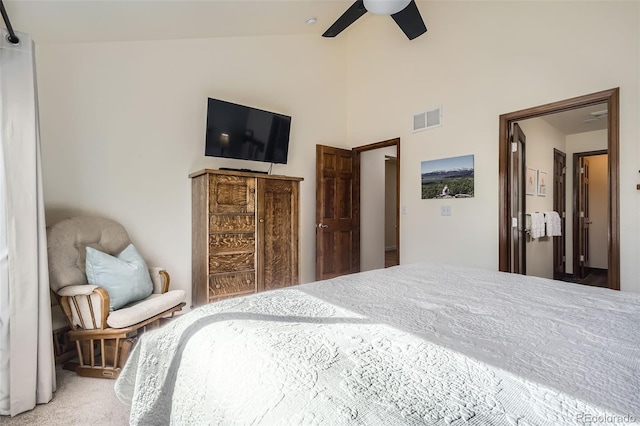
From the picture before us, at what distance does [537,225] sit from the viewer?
13.3ft

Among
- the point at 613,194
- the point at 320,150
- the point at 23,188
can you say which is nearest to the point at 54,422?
the point at 23,188

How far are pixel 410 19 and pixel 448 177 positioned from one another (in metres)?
1.69

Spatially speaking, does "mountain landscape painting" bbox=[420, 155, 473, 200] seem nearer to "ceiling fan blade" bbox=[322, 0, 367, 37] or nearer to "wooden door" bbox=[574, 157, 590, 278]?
"ceiling fan blade" bbox=[322, 0, 367, 37]

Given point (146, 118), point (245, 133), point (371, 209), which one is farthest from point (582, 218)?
point (146, 118)

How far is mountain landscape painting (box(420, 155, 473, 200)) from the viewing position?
3.40m

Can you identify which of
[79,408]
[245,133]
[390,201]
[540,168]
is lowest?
[79,408]

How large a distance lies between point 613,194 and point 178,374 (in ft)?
10.5

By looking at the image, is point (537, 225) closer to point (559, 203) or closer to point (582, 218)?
point (559, 203)

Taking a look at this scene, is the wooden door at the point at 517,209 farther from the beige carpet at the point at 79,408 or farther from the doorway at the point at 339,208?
the beige carpet at the point at 79,408

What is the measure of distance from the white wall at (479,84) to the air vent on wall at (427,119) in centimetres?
7

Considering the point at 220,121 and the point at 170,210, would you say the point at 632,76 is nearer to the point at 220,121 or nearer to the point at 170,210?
the point at 220,121

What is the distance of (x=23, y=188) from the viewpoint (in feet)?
5.74
